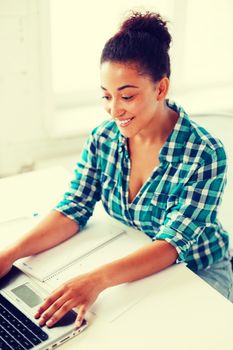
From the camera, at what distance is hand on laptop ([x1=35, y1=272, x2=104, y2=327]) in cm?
92

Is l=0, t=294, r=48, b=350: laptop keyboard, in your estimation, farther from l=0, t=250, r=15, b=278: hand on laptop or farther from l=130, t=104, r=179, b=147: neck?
l=130, t=104, r=179, b=147: neck

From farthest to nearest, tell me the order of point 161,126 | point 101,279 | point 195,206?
point 161,126 → point 195,206 → point 101,279

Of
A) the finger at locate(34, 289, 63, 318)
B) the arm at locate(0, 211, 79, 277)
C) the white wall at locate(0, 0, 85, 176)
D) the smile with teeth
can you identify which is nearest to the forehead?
the smile with teeth

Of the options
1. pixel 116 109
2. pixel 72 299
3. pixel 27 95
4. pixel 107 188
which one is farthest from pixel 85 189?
pixel 27 95

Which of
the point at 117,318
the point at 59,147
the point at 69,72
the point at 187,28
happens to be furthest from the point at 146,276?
the point at 187,28

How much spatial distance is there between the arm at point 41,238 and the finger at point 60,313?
0.68 feet

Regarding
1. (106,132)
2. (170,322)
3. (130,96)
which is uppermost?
(130,96)

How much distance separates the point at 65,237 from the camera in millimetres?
1224

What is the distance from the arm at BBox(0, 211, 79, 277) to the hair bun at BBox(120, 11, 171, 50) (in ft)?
1.72

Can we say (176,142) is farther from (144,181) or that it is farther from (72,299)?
(72,299)

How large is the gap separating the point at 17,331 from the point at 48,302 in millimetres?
89

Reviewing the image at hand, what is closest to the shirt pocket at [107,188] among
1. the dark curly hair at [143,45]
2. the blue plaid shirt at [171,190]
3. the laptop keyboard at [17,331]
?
the blue plaid shirt at [171,190]

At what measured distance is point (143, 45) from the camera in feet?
3.63

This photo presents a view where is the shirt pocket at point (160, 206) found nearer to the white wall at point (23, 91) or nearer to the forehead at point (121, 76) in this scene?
the forehead at point (121, 76)
